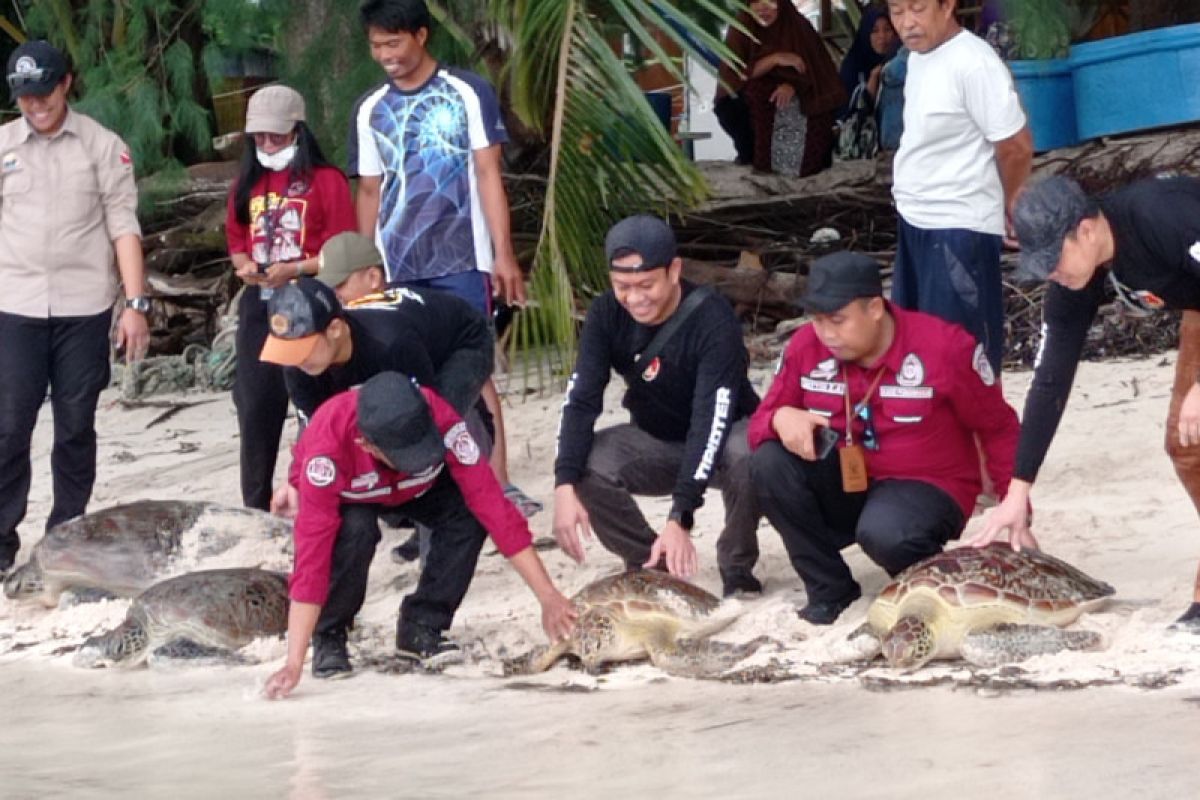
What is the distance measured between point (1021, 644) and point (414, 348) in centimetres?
174

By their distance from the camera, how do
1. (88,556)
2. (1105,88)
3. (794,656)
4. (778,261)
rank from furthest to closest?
(778,261) → (1105,88) → (88,556) → (794,656)

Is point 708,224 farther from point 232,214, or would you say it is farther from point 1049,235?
point 1049,235

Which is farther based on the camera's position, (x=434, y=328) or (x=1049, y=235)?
(x=434, y=328)

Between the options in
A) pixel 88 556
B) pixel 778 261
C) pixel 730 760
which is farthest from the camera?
pixel 778 261

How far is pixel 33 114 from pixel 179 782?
2.84 m

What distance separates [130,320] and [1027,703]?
334 cm

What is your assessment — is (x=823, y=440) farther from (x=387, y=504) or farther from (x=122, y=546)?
(x=122, y=546)

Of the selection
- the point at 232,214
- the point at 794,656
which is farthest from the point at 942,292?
the point at 232,214

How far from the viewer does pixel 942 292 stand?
5.48 metres

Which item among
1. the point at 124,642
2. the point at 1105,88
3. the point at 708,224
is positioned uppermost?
the point at 1105,88

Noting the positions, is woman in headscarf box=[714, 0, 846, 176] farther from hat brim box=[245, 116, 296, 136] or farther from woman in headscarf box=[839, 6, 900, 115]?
hat brim box=[245, 116, 296, 136]

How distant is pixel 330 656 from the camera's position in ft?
16.4

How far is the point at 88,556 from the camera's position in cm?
614

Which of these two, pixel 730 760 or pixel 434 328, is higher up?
pixel 434 328
